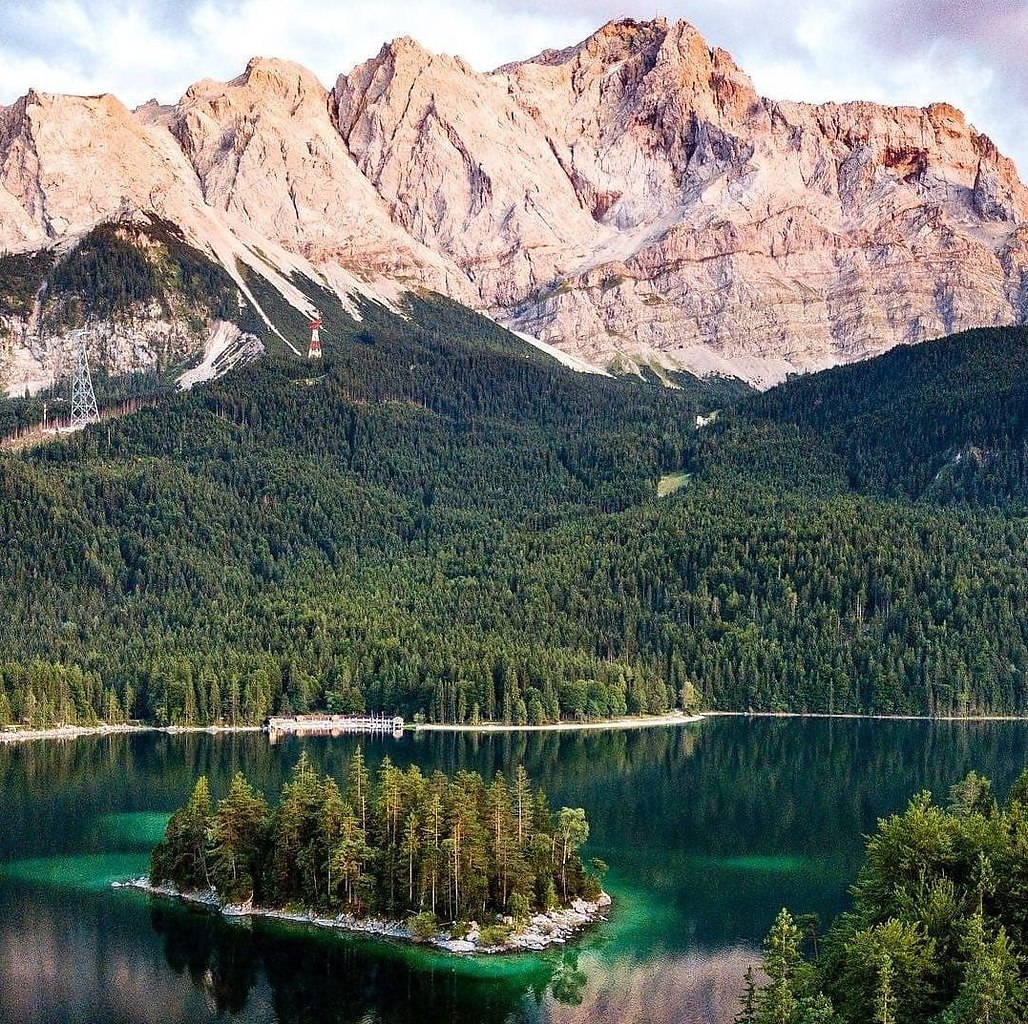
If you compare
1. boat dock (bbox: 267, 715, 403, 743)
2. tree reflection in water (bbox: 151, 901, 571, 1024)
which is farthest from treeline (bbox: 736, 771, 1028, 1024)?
boat dock (bbox: 267, 715, 403, 743)

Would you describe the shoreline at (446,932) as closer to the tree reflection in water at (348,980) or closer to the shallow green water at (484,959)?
the shallow green water at (484,959)

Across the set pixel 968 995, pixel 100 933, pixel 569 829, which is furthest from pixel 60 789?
pixel 968 995

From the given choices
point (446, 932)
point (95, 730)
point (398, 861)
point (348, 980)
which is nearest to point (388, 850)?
point (398, 861)

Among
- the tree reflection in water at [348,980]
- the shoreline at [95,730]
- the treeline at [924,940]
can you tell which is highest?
the shoreline at [95,730]

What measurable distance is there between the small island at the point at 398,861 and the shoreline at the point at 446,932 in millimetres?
91

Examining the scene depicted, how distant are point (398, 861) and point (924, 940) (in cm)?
3726

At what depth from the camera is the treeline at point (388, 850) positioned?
95.8 metres

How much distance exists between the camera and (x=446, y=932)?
9388 centimetres

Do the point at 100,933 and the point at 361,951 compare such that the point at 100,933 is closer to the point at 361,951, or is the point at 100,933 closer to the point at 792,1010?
the point at 361,951

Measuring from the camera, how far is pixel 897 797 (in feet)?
468

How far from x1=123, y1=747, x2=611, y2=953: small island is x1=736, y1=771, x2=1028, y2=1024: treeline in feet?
70.6

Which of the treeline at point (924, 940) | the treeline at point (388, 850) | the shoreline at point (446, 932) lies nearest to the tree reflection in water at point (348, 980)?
→ the shoreline at point (446, 932)

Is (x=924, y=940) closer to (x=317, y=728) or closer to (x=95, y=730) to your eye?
(x=317, y=728)

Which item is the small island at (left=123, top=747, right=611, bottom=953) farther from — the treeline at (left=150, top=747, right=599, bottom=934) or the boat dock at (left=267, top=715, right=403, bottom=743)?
the boat dock at (left=267, top=715, right=403, bottom=743)
